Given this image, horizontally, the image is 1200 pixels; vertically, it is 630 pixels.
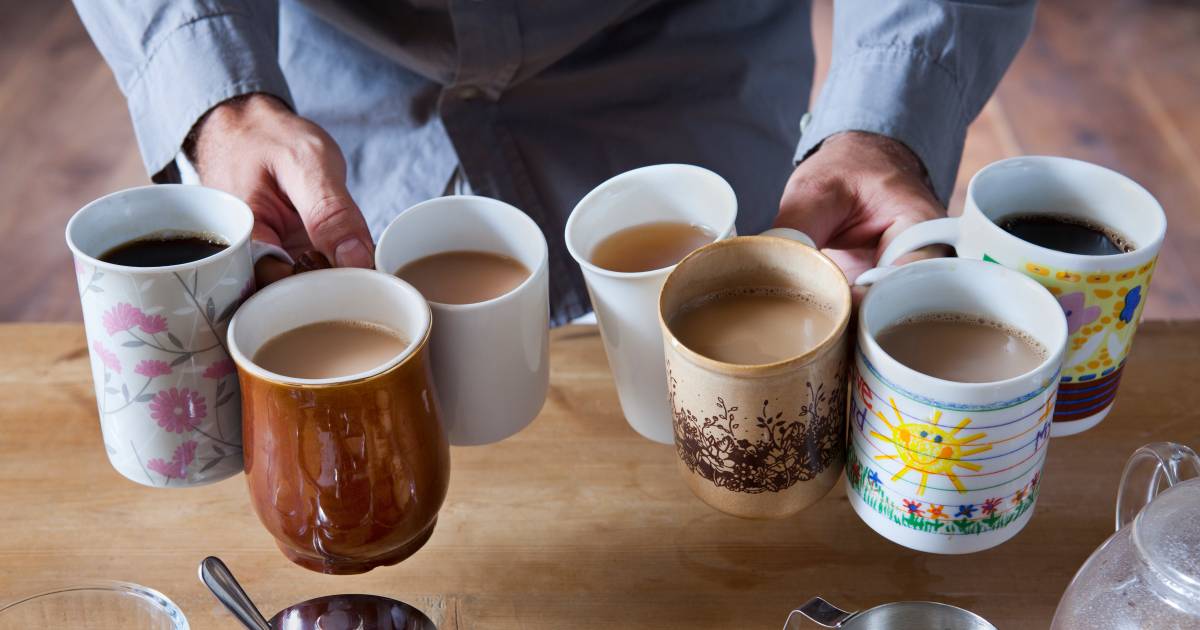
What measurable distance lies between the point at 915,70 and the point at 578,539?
1.82 feet

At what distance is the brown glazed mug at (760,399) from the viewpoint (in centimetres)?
68

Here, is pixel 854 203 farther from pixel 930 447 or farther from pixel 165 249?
pixel 165 249

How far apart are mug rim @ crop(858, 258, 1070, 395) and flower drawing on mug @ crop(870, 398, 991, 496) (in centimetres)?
2

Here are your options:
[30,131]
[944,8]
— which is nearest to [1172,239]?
[944,8]

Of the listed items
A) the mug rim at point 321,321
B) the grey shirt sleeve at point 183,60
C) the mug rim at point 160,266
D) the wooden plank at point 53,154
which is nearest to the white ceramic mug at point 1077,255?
the mug rim at point 321,321

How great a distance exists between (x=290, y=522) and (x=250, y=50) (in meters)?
0.52

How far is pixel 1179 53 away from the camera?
8.93 feet

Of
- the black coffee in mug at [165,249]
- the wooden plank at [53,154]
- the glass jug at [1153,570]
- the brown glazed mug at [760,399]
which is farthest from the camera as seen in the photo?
the wooden plank at [53,154]

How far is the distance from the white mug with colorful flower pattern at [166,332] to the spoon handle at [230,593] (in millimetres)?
82

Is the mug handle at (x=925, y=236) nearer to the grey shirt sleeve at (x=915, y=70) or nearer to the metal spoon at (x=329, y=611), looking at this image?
the grey shirt sleeve at (x=915, y=70)

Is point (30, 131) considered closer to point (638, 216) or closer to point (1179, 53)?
point (638, 216)

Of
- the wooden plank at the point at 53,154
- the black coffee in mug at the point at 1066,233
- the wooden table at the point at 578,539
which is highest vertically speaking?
the black coffee in mug at the point at 1066,233

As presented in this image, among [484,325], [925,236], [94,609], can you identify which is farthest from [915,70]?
[94,609]

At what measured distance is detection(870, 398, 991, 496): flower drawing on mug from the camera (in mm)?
665
